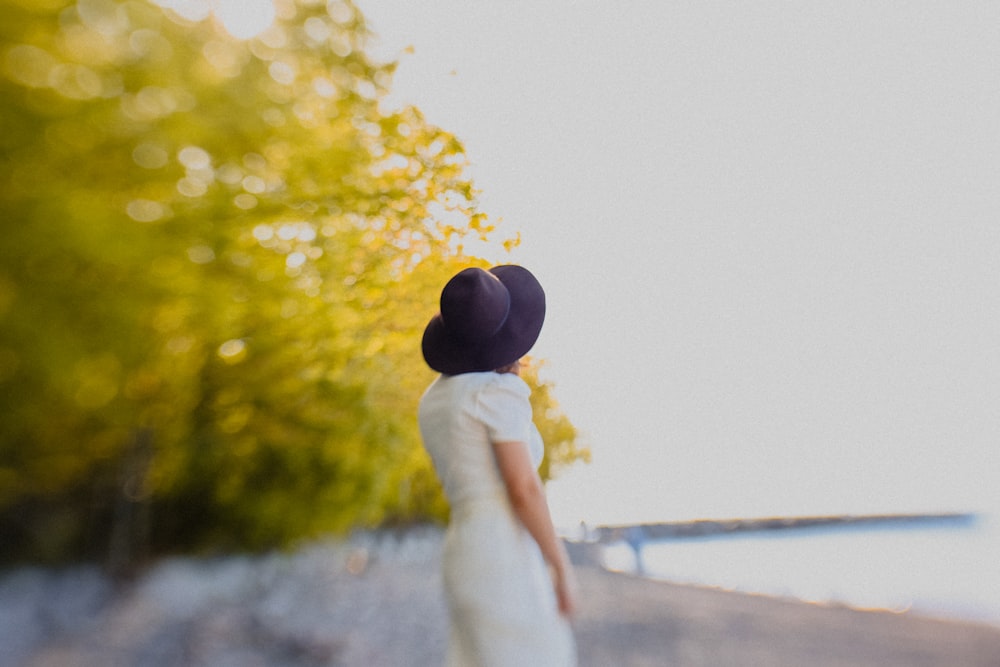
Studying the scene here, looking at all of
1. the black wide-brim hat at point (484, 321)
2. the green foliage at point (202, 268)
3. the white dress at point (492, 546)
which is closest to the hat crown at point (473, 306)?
the black wide-brim hat at point (484, 321)

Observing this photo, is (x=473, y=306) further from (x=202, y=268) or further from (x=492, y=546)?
(x=202, y=268)

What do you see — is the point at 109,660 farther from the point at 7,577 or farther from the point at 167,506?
the point at 167,506

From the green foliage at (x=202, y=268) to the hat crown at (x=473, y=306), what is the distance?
895 millimetres

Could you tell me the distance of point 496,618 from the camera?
151 cm

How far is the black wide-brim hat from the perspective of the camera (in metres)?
1.57

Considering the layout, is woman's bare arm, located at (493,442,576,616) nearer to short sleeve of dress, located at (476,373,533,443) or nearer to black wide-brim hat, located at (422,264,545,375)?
short sleeve of dress, located at (476,373,533,443)

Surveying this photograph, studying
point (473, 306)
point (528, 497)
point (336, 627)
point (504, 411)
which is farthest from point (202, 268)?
point (336, 627)

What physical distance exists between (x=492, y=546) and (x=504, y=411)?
0.96 feet

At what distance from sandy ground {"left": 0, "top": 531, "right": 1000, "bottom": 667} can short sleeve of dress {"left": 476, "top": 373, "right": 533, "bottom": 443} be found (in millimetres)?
3025

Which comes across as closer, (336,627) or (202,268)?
(202,268)

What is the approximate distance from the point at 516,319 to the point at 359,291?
2070 millimetres

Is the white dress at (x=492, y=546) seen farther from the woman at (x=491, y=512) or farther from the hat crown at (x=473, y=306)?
the hat crown at (x=473, y=306)

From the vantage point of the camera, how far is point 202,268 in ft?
8.17

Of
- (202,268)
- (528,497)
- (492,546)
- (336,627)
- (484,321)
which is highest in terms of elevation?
(202,268)
